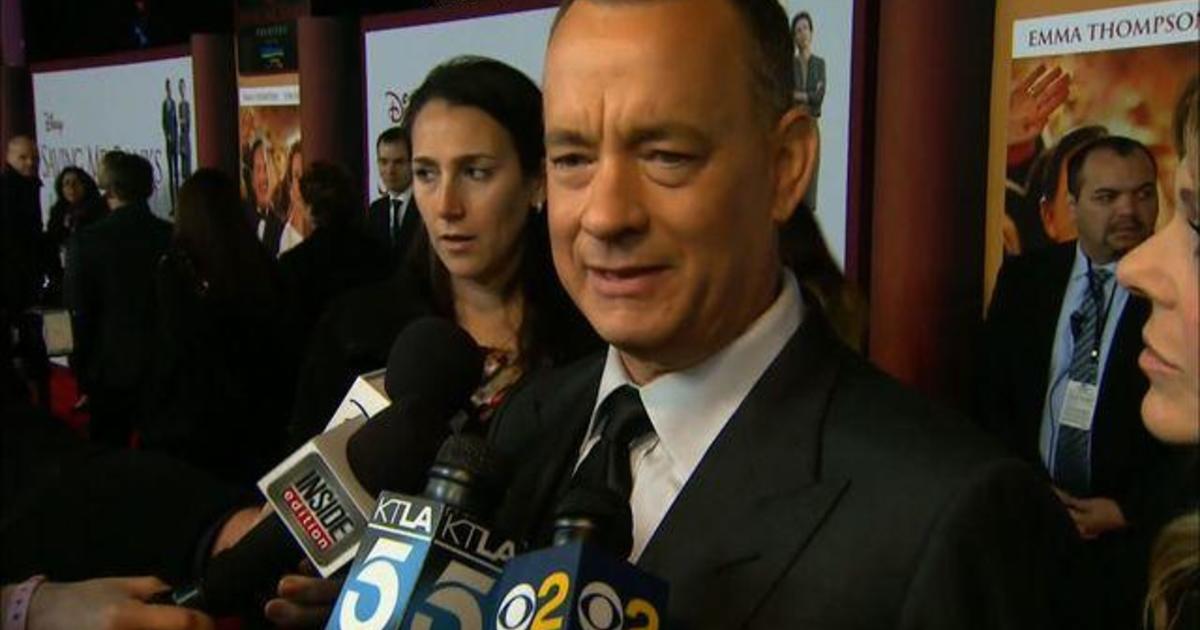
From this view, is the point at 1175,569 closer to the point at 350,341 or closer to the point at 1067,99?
the point at 1067,99

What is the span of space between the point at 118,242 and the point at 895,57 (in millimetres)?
2221

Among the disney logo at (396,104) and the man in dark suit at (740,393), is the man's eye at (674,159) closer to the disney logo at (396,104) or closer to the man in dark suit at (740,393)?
the man in dark suit at (740,393)

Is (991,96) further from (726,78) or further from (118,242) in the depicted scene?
(118,242)

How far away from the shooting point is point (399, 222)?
2.48m

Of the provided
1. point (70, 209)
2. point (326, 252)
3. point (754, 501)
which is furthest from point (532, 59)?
point (70, 209)

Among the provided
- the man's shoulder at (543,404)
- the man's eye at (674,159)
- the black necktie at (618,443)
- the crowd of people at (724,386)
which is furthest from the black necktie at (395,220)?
the man's eye at (674,159)

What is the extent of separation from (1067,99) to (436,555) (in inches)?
42.3

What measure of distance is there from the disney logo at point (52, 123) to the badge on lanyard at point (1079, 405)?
3287 millimetres

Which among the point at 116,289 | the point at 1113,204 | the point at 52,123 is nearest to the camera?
the point at 1113,204

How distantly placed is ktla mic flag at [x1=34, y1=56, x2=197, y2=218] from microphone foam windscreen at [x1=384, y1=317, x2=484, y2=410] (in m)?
2.15

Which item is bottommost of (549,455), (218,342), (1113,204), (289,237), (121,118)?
(218,342)

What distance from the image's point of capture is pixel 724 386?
955 millimetres

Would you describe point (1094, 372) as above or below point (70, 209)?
below

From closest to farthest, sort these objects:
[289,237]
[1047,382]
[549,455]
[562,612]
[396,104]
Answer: [562,612]
[549,455]
[1047,382]
[396,104]
[289,237]
